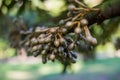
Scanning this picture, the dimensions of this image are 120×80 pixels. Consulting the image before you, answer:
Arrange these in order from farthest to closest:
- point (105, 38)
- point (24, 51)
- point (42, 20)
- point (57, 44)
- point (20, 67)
Answer: 1. point (20, 67)
2. point (42, 20)
3. point (24, 51)
4. point (105, 38)
5. point (57, 44)

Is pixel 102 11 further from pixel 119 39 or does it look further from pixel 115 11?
pixel 119 39

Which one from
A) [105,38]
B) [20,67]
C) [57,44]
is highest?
[20,67]

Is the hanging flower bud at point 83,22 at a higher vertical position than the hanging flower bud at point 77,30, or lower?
higher

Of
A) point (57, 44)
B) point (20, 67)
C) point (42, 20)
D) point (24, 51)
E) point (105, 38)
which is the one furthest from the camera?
point (20, 67)

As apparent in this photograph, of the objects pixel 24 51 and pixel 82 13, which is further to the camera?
pixel 24 51

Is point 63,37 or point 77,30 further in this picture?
point 63,37

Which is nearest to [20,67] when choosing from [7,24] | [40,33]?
[7,24]

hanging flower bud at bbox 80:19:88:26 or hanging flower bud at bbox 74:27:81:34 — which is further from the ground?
hanging flower bud at bbox 80:19:88:26

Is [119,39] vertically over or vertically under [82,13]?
over
